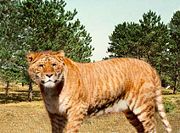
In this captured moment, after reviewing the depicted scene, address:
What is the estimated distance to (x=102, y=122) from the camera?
30.9m

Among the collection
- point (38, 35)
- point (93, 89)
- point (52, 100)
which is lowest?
point (52, 100)

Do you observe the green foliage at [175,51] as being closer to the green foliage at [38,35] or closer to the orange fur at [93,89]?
the green foliage at [38,35]

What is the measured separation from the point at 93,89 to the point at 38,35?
5530 cm

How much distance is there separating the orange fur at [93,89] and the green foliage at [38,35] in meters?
50.4

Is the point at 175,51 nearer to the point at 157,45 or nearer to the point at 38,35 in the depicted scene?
the point at 157,45

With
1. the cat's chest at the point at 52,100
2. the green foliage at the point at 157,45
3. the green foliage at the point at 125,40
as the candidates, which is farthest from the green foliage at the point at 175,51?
the cat's chest at the point at 52,100

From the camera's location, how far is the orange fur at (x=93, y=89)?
1025 centimetres

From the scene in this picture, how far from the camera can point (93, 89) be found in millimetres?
11320

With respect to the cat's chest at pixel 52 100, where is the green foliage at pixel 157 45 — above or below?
above

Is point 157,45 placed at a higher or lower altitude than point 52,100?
higher

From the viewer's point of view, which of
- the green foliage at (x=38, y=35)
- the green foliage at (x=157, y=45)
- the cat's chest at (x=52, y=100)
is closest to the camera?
the cat's chest at (x=52, y=100)

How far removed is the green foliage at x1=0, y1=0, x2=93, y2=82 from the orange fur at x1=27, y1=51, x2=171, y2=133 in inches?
1982

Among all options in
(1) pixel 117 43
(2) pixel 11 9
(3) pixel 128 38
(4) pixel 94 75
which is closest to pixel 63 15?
(2) pixel 11 9

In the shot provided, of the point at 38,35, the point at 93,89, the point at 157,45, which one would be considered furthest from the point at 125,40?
the point at 93,89
